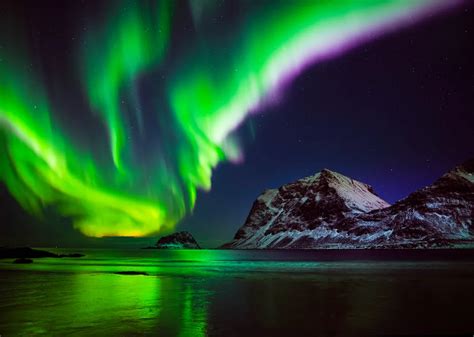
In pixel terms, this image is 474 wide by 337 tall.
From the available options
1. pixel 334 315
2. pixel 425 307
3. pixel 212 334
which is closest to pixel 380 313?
pixel 334 315

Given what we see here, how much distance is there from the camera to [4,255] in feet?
579

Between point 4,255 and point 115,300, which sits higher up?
point 4,255

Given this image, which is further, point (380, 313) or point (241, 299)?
point (241, 299)

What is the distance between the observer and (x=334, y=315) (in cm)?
2861

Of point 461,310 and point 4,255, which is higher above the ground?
point 4,255

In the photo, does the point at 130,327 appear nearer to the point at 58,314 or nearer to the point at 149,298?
the point at 58,314

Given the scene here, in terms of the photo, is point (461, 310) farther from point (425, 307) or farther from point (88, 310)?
point (88, 310)

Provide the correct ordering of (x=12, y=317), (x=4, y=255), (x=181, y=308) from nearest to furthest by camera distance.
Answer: (x=12, y=317)
(x=181, y=308)
(x=4, y=255)

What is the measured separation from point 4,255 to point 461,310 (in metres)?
185

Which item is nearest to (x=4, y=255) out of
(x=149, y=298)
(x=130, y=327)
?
(x=149, y=298)

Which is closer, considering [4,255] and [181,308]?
[181,308]

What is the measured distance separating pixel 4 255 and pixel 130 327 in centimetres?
17811

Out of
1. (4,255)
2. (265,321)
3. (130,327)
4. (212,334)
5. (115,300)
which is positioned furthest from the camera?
(4,255)

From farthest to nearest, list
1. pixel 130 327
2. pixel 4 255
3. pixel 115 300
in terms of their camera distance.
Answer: pixel 4 255 → pixel 115 300 → pixel 130 327
